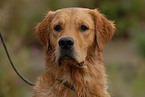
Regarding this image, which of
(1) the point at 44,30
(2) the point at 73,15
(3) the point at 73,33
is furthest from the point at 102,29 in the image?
(1) the point at 44,30

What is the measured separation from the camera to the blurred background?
19.8 ft

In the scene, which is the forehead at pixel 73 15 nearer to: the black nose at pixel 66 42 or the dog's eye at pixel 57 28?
the dog's eye at pixel 57 28

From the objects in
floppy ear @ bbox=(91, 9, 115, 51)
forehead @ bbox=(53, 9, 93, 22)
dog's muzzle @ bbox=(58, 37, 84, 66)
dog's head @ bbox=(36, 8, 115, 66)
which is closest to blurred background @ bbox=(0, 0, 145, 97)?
floppy ear @ bbox=(91, 9, 115, 51)

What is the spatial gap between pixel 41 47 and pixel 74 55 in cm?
807

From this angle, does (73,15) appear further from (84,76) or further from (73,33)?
(84,76)

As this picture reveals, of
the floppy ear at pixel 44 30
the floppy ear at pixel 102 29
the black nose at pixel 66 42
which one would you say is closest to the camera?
the black nose at pixel 66 42

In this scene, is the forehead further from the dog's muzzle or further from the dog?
the dog's muzzle

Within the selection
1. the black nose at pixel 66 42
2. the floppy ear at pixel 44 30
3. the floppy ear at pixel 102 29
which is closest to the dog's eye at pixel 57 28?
the floppy ear at pixel 44 30

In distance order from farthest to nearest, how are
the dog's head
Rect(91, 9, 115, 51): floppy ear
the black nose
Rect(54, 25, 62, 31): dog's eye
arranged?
Rect(91, 9, 115, 51): floppy ear
Rect(54, 25, 62, 31): dog's eye
the dog's head
the black nose

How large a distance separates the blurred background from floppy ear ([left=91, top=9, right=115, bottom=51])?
0.27 meters

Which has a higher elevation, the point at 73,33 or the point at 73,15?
the point at 73,15

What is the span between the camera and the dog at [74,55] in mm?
3707

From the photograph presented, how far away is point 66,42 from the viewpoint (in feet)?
11.6

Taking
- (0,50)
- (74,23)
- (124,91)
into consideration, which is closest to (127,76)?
(124,91)
